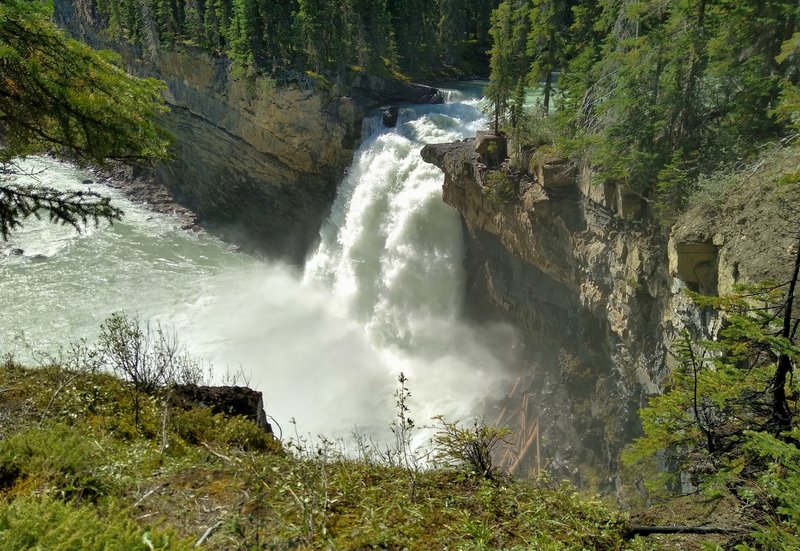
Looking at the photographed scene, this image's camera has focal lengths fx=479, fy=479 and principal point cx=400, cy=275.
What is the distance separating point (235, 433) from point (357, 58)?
35215 millimetres

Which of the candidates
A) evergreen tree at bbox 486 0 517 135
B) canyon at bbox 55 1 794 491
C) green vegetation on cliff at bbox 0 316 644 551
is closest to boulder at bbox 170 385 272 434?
green vegetation on cliff at bbox 0 316 644 551

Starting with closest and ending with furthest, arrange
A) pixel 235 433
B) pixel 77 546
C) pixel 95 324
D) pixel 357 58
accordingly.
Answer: pixel 77 546 < pixel 235 433 < pixel 95 324 < pixel 357 58

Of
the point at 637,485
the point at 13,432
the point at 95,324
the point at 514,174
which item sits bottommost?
the point at 637,485

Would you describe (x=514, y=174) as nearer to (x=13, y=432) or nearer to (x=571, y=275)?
(x=571, y=275)

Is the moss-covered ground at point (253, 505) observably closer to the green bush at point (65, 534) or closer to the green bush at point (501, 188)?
the green bush at point (65, 534)

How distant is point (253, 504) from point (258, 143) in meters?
32.9

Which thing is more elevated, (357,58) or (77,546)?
(357,58)

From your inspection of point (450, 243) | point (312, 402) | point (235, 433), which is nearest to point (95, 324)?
point (312, 402)

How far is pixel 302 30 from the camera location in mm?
33125

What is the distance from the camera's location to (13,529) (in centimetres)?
313

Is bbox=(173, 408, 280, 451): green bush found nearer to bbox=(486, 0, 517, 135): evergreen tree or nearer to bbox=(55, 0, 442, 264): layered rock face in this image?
bbox=(486, 0, 517, 135): evergreen tree

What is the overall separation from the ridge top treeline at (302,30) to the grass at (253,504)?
104 ft

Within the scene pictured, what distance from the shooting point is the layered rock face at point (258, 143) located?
31672mm

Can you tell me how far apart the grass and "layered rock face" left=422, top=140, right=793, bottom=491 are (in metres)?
7.60
